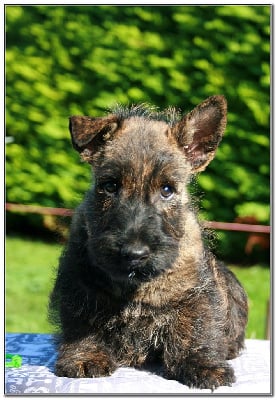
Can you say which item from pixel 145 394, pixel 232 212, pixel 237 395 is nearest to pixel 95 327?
pixel 145 394

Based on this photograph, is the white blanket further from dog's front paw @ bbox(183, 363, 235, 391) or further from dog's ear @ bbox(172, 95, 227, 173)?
dog's ear @ bbox(172, 95, 227, 173)

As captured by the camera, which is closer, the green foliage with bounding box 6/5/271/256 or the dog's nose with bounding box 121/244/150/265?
the dog's nose with bounding box 121/244/150/265

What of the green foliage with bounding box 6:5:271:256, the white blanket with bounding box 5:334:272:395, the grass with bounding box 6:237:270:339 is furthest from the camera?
the green foliage with bounding box 6:5:271:256

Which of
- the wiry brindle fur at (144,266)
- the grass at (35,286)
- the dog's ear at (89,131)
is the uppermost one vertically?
the dog's ear at (89,131)

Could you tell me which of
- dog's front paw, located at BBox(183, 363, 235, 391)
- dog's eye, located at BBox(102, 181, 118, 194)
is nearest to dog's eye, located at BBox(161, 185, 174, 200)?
dog's eye, located at BBox(102, 181, 118, 194)

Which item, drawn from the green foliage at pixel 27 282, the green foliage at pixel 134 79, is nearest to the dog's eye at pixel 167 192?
the green foliage at pixel 27 282

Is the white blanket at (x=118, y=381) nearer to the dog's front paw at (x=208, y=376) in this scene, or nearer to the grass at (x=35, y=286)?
the dog's front paw at (x=208, y=376)

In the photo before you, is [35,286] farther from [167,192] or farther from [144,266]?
[144,266]
